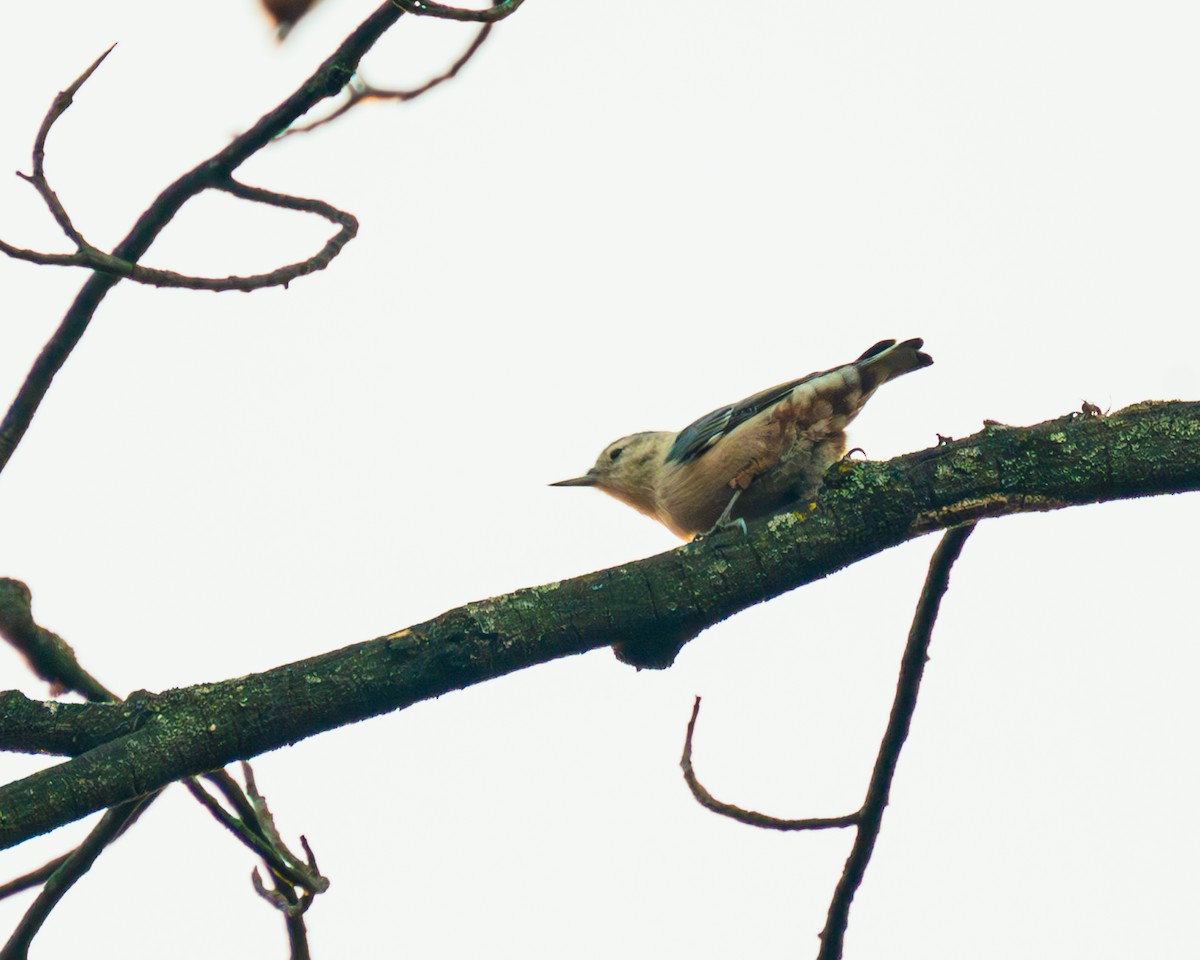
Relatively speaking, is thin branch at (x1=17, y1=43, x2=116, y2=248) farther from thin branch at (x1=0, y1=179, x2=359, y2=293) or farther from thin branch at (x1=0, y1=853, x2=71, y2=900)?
thin branch at (x1=0, y1=853, x2=71, y2=900)

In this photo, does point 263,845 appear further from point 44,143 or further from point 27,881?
point 44,143

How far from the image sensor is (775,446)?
13.3ft

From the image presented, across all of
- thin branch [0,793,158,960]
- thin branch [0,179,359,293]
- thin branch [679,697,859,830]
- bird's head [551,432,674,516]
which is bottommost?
thin branch [679,697,859,830]

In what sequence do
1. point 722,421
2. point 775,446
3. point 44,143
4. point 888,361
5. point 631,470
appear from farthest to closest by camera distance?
point 631,470 < point 722,421 < point 888,361 < point 775,446 < point 44,143

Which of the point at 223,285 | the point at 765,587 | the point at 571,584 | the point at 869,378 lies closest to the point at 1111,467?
the point at 765,587

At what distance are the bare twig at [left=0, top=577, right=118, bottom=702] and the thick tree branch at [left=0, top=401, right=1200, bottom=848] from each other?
385mm

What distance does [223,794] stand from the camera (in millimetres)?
3049

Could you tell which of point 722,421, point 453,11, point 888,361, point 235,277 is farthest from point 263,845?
point 888,361

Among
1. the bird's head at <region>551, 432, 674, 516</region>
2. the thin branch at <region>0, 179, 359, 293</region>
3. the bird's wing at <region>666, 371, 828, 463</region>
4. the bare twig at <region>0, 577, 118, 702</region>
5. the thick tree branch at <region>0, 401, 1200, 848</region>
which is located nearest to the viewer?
the thick tree branch at <region>0, 401, 1200, 848</region>

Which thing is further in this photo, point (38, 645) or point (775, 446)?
point (775, 446)

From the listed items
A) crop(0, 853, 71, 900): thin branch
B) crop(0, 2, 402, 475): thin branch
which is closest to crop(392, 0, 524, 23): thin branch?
crop(0, 2, 402, 475): thin branch

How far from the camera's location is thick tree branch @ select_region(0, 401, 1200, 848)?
244cm

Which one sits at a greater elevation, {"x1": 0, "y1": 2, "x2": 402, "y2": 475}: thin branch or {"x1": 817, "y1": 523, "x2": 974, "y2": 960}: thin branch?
{"x1": 0, "y1": 2, "x2": 402, "y2": 475}: thin branch

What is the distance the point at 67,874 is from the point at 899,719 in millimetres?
1842
